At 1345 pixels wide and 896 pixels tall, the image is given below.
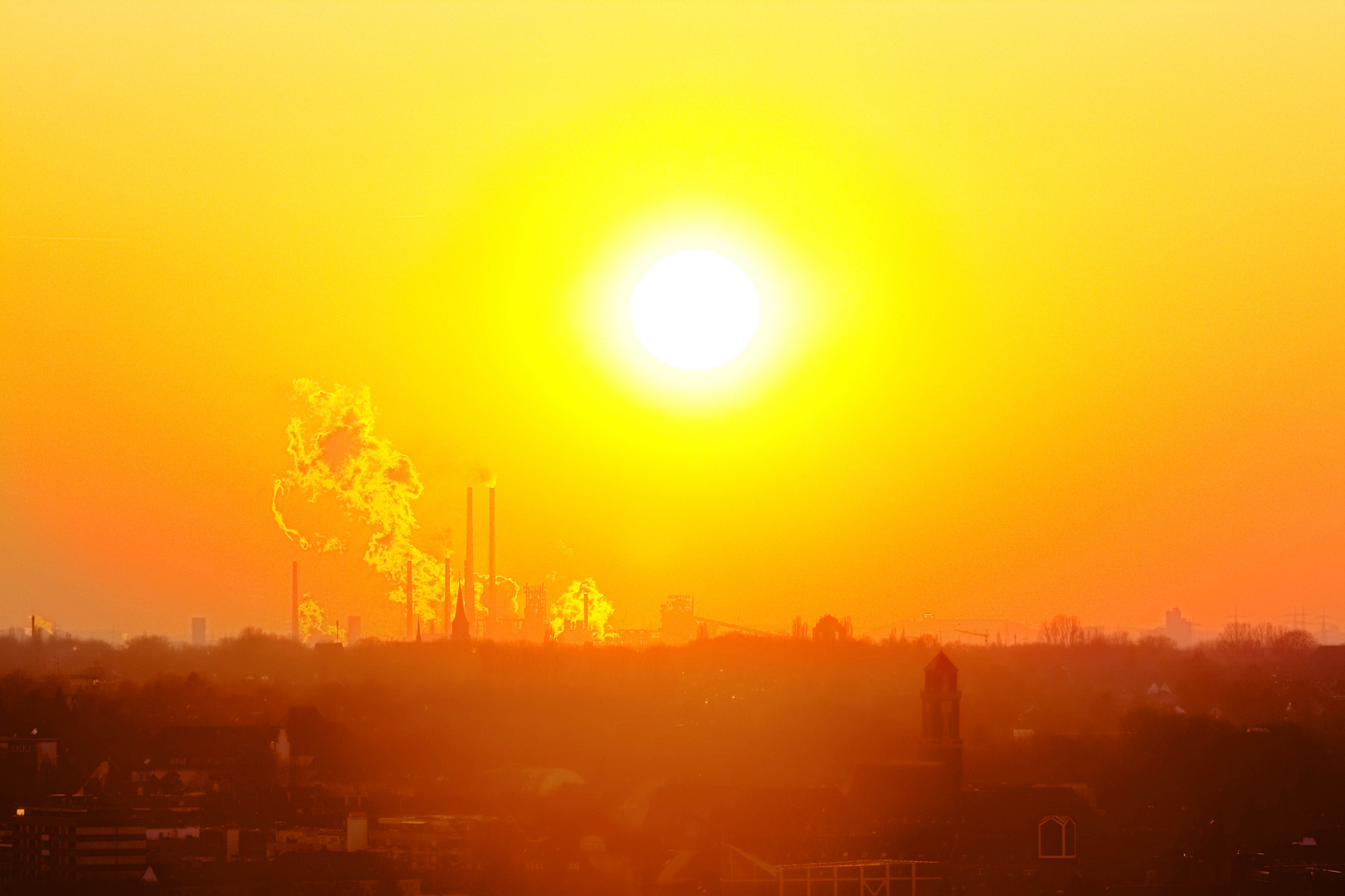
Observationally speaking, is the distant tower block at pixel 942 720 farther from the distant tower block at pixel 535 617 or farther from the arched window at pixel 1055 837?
the distant tower block at pixel 535 617

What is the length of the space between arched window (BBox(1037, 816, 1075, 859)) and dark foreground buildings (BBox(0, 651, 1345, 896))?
0.06m

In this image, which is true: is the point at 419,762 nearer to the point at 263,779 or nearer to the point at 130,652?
the point at 263,779

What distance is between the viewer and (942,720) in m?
82.4

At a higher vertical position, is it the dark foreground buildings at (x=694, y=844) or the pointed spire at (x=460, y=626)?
the pointed spire at (x=460, y=626)

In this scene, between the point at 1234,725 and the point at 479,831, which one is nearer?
the point at 479,831

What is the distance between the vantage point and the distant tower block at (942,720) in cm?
7994

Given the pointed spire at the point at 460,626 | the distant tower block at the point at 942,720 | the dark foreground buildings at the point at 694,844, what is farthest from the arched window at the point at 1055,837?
the pointed spire at the point at 460,626

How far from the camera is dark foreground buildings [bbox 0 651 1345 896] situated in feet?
241

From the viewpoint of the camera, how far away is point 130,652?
15788 centimetres

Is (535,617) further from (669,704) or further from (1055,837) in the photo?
(1055,837)

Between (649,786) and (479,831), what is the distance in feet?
45.2

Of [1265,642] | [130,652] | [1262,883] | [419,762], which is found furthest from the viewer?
[1265,642]

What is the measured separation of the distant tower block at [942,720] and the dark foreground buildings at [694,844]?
0.27 feet

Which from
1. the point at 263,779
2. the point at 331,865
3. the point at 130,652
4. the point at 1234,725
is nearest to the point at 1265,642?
the point at 1234,725
